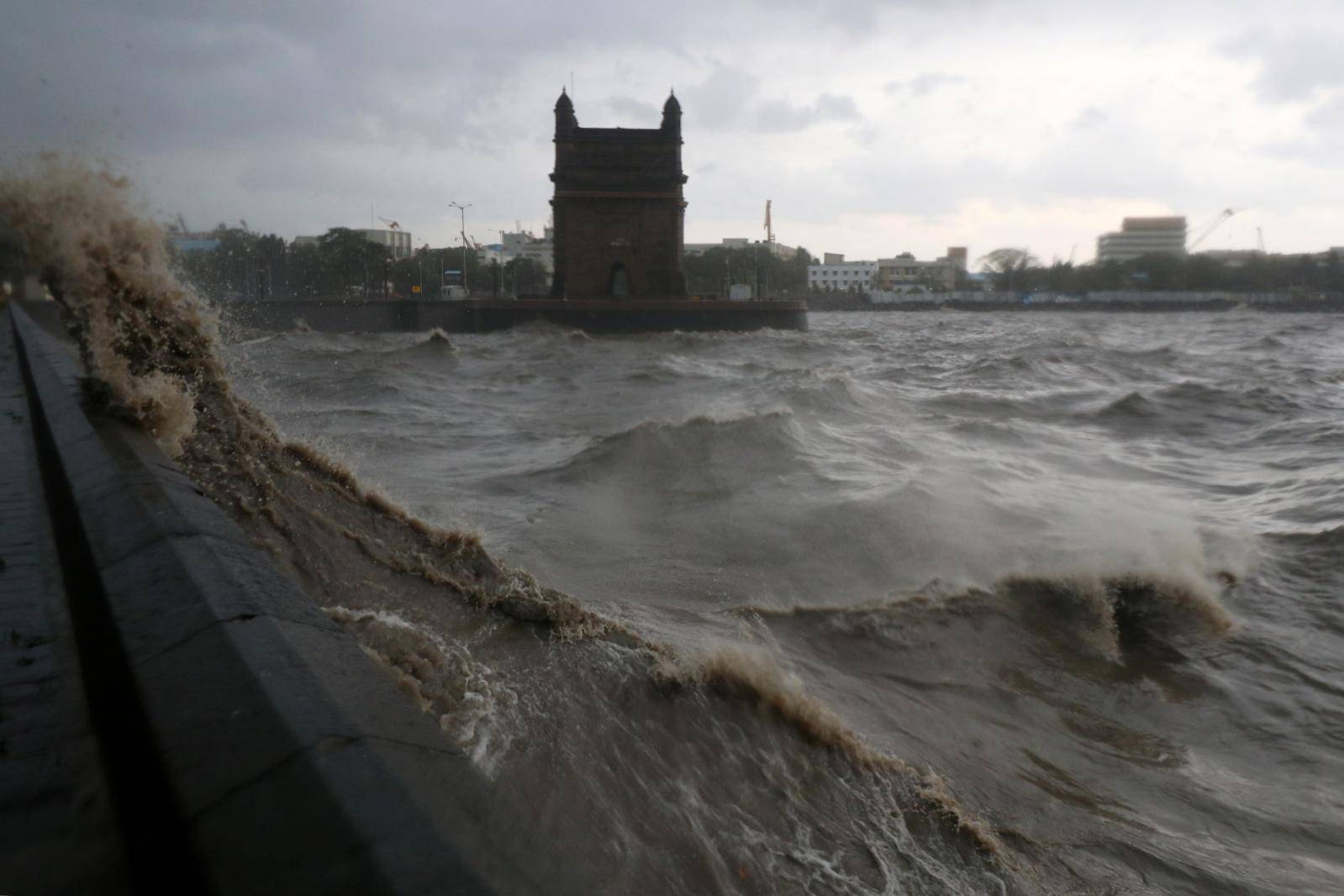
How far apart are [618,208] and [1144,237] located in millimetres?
114142

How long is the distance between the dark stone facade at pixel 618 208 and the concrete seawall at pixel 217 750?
137 ft

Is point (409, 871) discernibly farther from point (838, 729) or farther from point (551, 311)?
point (551, 311)

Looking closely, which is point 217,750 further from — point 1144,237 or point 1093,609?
point 1144,237

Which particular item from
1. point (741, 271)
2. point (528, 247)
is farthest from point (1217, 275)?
point (528, 247)

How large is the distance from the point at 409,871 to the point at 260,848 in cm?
22

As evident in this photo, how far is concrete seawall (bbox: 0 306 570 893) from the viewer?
3.59ft

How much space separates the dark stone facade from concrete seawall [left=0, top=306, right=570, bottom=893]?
41.9m

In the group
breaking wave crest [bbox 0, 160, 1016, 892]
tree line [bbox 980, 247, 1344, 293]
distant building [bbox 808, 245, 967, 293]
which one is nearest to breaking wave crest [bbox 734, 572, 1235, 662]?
breaking wave crest [bbox 0, 160, 1016, 892]

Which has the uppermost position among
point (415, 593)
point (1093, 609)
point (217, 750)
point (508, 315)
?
point (508, 315)

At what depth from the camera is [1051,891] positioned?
2.47m

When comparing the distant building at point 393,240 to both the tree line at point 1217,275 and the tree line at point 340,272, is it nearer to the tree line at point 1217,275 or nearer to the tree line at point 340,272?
the tree line at point 340,272

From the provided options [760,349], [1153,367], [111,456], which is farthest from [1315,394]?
[111,456]

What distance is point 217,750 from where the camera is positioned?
1.30m

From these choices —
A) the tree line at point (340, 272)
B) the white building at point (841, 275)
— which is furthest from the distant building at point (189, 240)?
the white building at point (841, 275)
